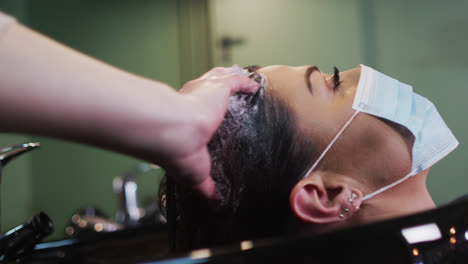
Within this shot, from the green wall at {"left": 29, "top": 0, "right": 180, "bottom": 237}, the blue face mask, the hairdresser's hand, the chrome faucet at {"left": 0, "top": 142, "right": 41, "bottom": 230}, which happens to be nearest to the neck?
the blue face mask

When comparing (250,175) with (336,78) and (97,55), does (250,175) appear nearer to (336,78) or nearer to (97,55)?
(336,78)

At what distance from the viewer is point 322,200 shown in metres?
0.61

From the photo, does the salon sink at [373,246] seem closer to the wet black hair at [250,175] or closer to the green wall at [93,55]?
the wet black hair at [250,175]

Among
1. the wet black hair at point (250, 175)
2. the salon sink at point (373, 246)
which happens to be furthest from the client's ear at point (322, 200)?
the salon sink at point (373, 246)

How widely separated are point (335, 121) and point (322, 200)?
0.40 feet

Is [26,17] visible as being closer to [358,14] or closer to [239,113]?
[358,14]

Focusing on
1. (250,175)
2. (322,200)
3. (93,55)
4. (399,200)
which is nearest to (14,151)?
(250,175)

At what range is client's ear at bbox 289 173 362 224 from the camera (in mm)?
588

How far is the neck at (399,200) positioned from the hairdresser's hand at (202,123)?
0.82 feet

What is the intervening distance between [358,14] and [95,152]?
1.76m

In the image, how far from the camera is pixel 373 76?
681 mm

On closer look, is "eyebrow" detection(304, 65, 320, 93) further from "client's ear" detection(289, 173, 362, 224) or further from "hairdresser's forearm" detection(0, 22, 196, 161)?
"hairdresser's forearm" detection(0, 22, 196, 161)

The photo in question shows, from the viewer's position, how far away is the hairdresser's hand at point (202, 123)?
41cm

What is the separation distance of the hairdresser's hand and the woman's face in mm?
160
